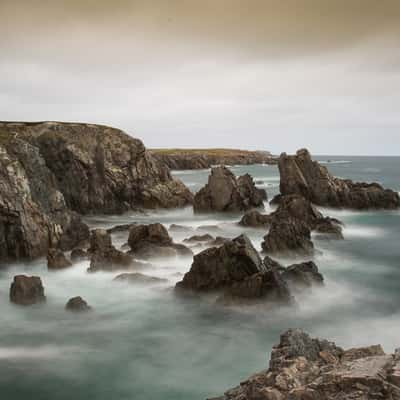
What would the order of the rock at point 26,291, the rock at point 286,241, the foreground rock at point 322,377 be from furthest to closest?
the rock at point 286,241, the rock at point 26,291, the foreground rock at point 322,377

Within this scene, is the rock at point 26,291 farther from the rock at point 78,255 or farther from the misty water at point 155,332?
the rock at point 78,255

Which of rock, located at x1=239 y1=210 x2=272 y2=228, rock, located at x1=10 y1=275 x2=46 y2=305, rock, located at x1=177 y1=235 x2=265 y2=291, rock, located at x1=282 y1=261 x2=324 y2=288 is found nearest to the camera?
rock, located at x1=10 y1=275 x2=46 y2=305

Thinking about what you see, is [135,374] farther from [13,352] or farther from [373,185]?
[373,185]

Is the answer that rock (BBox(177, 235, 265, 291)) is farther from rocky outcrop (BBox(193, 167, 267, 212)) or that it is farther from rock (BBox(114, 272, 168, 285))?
rocky outcrop (BBox(193, 167, 267, 212))

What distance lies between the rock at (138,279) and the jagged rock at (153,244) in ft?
13.0

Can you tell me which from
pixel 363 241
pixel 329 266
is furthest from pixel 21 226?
pixel 363 241

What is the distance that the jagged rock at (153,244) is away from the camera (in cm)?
2716

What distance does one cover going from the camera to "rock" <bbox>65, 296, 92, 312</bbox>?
63.9 feet

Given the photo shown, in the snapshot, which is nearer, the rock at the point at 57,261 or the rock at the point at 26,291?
the rock at the point at 26,291

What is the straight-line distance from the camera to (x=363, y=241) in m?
36.8

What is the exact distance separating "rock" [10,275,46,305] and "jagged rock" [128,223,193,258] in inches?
302

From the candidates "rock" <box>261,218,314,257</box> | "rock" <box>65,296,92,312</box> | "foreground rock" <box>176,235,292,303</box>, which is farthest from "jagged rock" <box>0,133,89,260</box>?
"rock" <box>261,218,314,257</box>

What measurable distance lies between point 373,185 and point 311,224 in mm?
23766

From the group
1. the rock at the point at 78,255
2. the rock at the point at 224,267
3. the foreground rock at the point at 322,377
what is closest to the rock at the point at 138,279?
the rock at the point at 224,267
